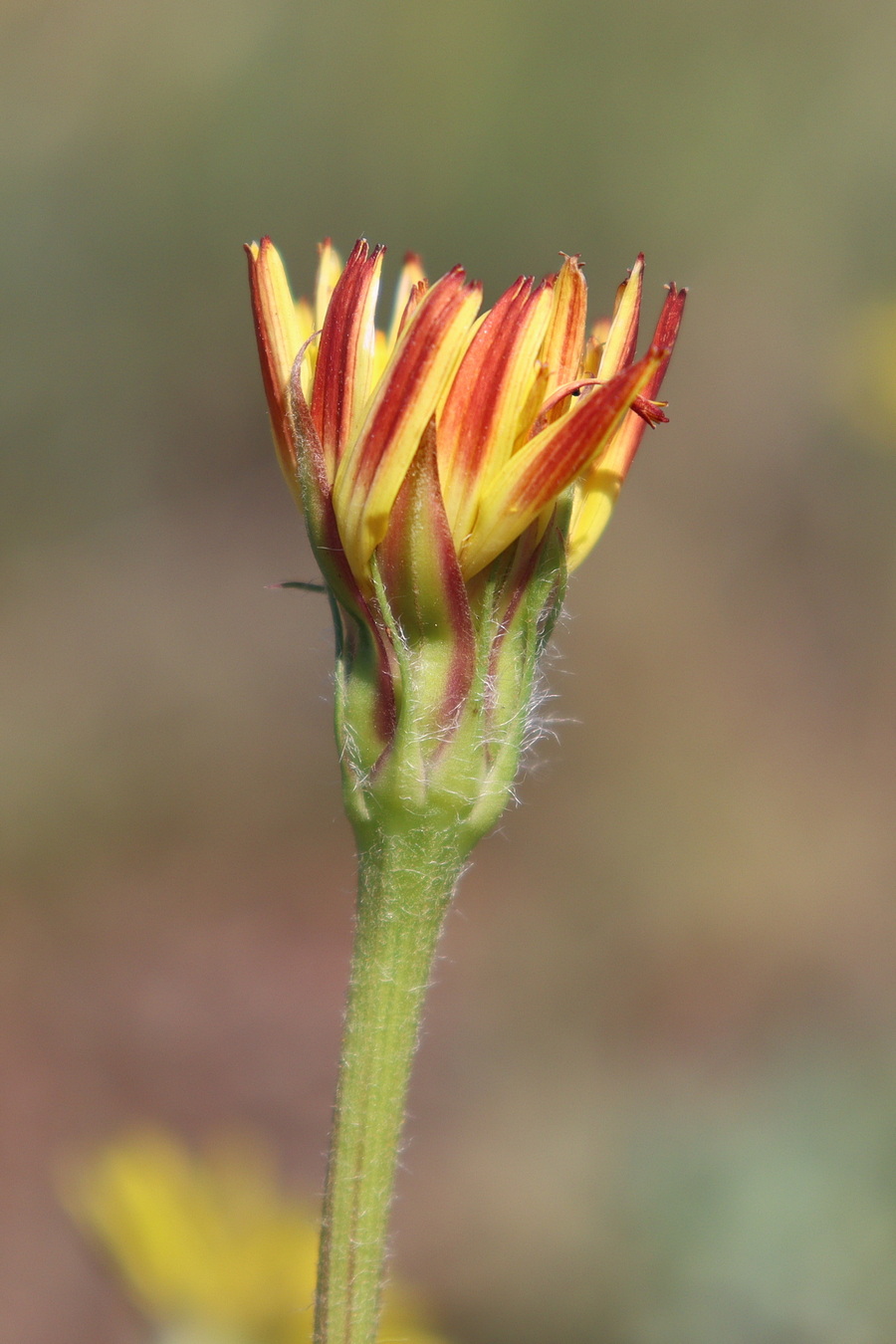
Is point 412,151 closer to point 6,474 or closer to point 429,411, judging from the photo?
point 6,474

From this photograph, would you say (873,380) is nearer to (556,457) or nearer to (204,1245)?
(204,1245)

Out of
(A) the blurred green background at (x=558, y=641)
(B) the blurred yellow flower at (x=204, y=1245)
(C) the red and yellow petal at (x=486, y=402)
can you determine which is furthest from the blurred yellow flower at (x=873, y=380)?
(C) the red and yellow petal at (x=486, y=402)

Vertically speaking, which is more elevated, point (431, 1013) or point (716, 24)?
point (716, 24)

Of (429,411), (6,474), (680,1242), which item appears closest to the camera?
(429,411)

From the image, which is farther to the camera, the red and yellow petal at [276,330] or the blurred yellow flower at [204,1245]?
the blurred yellow flower at [204,1245]

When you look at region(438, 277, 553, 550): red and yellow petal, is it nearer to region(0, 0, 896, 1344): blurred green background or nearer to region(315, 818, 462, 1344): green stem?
region(315, 818, 462, 1344): green stem

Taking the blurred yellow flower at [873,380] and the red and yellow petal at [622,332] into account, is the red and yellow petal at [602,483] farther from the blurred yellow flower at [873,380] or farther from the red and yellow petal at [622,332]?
the blurred yellow flower at [873,380]

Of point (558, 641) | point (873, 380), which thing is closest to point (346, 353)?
point (873, 380)

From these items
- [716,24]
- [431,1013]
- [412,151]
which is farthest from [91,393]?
[716,24]
